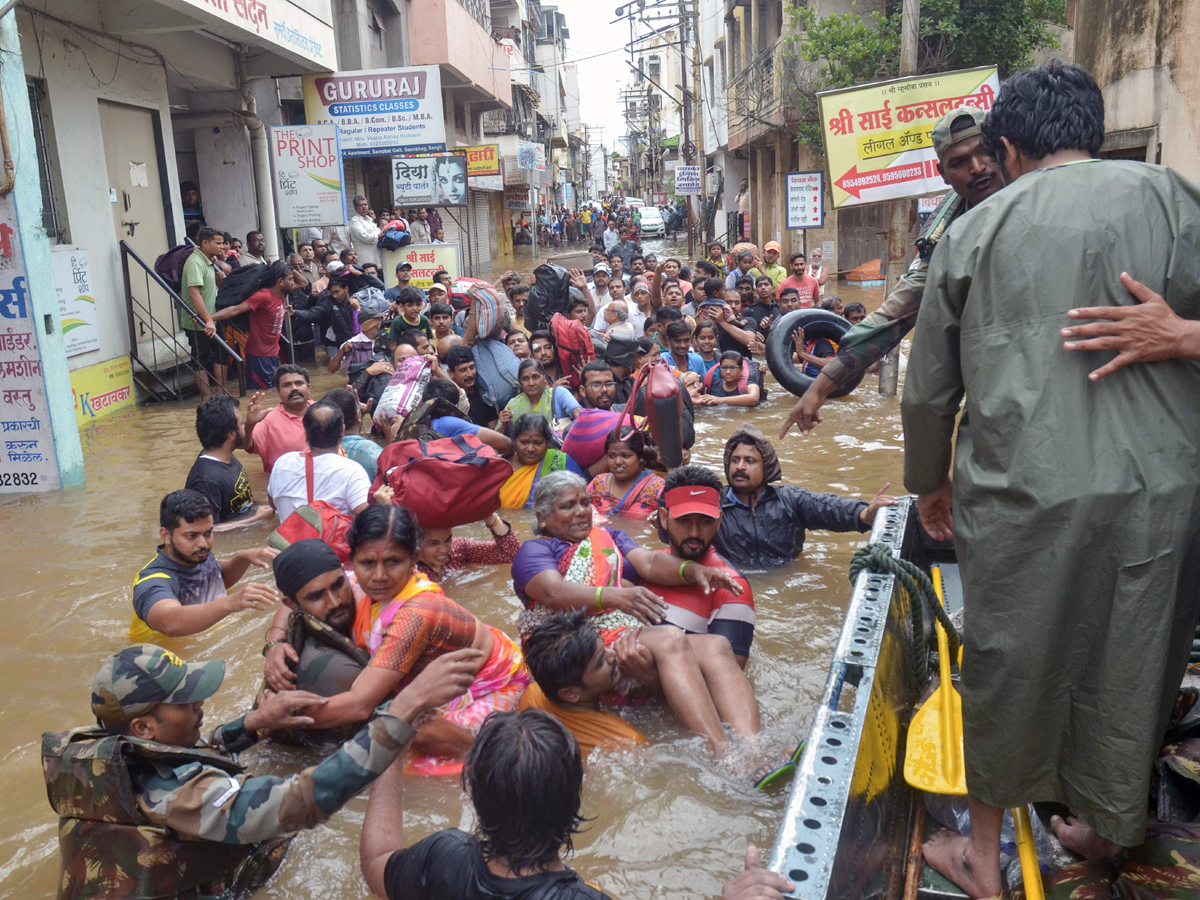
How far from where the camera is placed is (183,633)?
3.91m

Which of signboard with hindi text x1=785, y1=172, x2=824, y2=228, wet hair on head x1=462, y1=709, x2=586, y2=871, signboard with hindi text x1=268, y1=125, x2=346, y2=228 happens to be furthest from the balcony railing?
wet hair on head x1=462, y1=709, x2=586, y2=871

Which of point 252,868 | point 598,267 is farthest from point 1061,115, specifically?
point 598,267

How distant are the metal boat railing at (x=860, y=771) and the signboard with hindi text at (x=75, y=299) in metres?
8.75

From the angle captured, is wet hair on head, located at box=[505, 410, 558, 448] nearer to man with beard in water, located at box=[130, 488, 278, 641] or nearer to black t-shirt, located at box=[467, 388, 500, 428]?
black t-shirt, located at box=[467, 388, 500, 428]

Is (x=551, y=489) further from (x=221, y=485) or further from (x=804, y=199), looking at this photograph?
(x=804, y=199)

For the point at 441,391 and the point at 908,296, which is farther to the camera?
the point at 441,391

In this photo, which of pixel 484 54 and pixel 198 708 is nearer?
pixel 198 708

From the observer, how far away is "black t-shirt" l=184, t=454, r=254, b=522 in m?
5.90

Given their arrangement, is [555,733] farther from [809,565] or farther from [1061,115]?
[809,565]

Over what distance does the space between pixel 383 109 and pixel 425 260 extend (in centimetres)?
279

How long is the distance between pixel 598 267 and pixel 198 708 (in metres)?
11.6

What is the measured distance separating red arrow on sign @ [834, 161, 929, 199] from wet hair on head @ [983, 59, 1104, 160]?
710 cm

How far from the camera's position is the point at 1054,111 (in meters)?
2.17

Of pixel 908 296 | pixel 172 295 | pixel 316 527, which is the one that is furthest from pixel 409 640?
pixel 172 295
